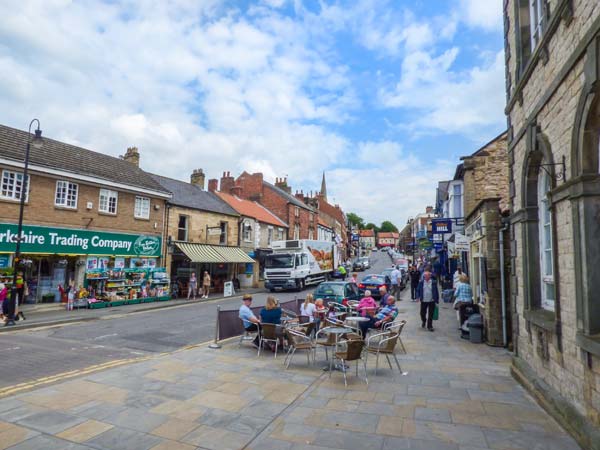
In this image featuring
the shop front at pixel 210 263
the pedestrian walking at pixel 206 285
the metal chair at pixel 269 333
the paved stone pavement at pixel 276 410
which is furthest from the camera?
the shop front at pixel 210 263

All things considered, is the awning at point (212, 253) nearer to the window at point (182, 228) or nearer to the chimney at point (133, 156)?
the window at point (182, 228)

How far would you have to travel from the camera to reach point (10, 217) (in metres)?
15.0

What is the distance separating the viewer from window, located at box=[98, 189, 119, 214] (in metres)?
18.7

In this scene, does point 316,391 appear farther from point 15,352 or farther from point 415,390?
point 15,352

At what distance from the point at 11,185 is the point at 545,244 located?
1840 cm

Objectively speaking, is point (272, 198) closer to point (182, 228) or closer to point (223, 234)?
point (223, 234)

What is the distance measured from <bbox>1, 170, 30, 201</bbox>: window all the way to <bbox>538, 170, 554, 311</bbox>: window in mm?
17545

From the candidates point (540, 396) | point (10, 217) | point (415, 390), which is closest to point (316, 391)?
point (415, 390)

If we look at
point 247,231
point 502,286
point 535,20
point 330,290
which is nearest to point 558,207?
point 535,20

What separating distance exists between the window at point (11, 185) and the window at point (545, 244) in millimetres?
17545

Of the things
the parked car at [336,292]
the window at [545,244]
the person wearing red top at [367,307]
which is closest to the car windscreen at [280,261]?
the parked car at [336,292]

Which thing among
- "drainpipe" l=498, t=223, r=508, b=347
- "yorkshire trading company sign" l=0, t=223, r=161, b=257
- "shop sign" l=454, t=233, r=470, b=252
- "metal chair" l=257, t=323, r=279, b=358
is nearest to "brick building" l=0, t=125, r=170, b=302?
"yorkshire trading company sign" l=0, t=223, r=161, b=257

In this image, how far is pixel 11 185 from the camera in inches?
596

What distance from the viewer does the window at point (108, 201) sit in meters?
18.7
